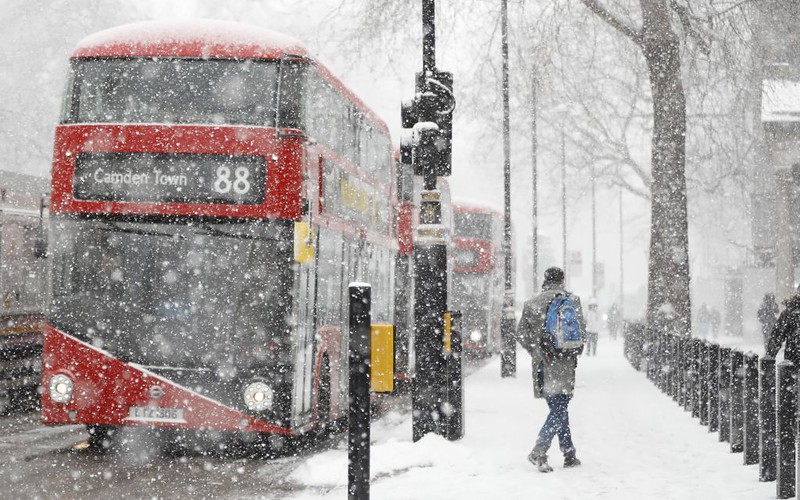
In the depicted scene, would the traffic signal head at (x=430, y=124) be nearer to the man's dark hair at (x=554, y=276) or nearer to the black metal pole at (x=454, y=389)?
the black metal pole at (x=454, y=389)

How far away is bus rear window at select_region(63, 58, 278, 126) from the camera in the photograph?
10.4 meters

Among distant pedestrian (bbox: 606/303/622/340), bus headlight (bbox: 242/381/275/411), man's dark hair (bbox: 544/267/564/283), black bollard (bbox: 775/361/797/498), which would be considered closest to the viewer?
black bollard (bbox: 775/361/797/498)

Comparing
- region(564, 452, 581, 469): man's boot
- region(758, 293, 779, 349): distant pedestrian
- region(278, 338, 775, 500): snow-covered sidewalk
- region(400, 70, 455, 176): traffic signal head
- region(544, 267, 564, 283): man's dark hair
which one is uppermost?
region(400, 70, 455, 176): traffic signal head

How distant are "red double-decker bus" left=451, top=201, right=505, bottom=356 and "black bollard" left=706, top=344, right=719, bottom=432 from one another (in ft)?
50.4

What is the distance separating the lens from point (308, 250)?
34.6 ft

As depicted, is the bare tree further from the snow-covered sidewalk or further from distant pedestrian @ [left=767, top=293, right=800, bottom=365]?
distant pedestrian @ [left=767, top=293, right=800, bottom=365]

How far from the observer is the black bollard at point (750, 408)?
9.38 m

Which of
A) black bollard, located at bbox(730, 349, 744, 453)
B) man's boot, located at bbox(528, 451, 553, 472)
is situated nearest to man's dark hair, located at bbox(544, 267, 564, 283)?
man's boot, located at bbox(528, 451, 553, 472)

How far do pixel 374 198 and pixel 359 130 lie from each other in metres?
1.30

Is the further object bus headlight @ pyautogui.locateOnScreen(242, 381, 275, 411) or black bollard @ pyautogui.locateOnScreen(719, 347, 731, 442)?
black bollard @ pyautogui.locateOnScreen(719, 347, 731, 442)

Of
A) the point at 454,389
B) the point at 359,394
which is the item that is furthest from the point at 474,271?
the point at 359,394

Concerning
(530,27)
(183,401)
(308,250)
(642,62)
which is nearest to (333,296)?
(308,250)

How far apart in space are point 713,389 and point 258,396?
5101 mm

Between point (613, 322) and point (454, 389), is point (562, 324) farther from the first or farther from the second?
point (613, 322)
